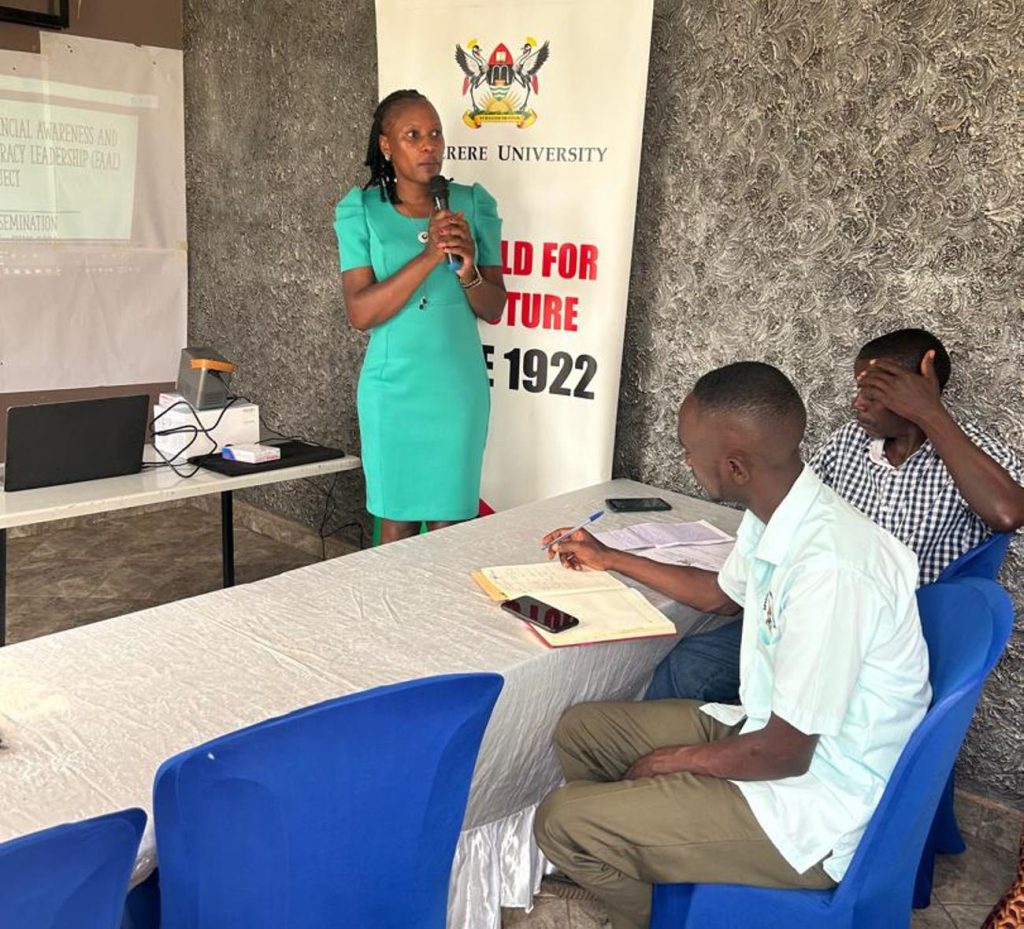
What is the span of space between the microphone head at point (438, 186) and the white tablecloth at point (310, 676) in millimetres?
921

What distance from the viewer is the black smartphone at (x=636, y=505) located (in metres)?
2.68

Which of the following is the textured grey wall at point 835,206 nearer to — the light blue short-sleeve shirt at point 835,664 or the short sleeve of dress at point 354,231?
the short sleeve of dress at point 354,231

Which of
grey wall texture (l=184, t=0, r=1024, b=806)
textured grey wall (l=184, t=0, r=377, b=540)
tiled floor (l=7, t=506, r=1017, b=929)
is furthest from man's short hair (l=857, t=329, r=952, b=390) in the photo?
tiled floor (l=7, t=506, r=1017, b=929)

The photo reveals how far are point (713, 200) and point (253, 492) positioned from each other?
8.87ft

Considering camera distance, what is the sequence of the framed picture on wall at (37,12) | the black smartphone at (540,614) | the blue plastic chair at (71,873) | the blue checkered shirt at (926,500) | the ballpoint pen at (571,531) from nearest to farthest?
the blue plastic chair at (71,873) → the black smartphone at (540,614) → the blue checkered shirt at (926,500) → the ballpoint pen at (571,531) → the framed picture on wall at (37,12)

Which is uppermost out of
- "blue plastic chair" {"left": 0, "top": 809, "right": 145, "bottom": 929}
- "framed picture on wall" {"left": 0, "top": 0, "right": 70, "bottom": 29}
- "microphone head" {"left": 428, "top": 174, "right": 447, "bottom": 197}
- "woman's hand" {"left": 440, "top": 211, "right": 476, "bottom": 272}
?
"framed picture on wall" {"left": 0, "top": 0, "right": 70, "bottom": 29}

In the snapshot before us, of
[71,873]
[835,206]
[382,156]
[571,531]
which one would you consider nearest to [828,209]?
[835,206]

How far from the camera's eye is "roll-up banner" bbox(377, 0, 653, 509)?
9.33ft

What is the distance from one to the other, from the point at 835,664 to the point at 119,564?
3551mm

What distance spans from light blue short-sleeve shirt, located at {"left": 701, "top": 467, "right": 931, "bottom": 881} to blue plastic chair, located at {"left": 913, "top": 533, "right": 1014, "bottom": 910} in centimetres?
34

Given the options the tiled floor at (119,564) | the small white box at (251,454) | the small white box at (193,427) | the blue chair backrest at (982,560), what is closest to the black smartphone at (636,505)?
the blue chair backrest at (982,560)

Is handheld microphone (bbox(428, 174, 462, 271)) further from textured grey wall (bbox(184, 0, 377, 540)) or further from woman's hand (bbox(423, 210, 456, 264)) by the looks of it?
textured grey wall (bbox(184, 0, 377, 540))

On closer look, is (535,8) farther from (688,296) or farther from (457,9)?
(688,296)

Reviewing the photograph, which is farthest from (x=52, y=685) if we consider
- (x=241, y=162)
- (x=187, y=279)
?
(x=187, y=279)
